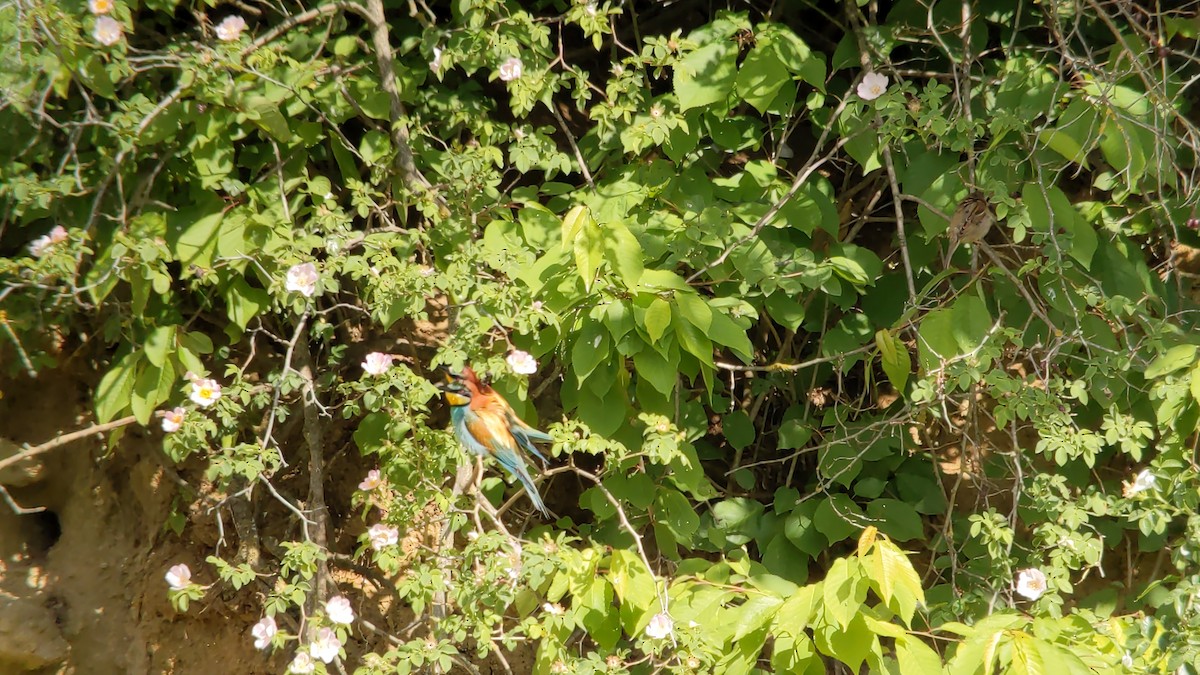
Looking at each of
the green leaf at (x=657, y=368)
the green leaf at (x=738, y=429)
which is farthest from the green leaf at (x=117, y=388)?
the green leaf at (x=738, y=429)

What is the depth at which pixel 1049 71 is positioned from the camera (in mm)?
2277

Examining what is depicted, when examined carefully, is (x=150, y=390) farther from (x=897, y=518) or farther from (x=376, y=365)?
(x=897, y=518)

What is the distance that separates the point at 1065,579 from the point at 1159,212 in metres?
0.90

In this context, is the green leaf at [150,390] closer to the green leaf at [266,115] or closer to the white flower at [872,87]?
the green leaf at [266,115]

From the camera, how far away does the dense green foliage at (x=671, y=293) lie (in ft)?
6.71

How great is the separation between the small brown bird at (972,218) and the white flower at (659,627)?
0.98m

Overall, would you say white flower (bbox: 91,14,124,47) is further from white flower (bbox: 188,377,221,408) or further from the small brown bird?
the small brown bird

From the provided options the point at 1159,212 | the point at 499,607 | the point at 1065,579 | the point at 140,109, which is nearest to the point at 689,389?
the point at 499,607

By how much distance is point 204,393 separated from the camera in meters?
2.08

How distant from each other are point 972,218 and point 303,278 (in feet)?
4.44

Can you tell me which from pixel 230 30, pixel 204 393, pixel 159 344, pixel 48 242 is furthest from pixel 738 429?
pixel 48 242

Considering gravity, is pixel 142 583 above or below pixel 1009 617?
below

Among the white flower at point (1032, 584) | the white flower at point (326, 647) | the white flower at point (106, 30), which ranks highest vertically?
→ the white flower at point (106, 30)

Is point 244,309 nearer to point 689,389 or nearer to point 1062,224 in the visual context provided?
point 689,389
